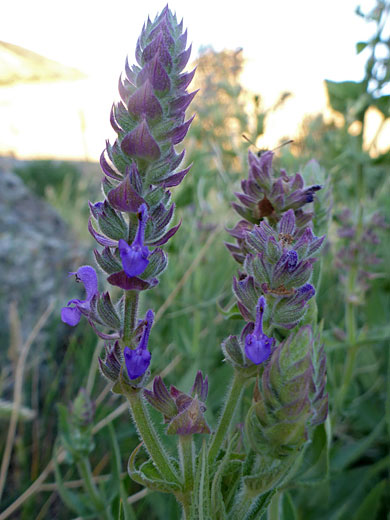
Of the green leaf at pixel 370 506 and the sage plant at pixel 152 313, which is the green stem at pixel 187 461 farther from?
the green leaf at pixel 370 506

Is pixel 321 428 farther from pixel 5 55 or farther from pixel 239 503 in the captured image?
pixel 5 55

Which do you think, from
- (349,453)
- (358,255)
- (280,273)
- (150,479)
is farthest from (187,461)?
(358,255)

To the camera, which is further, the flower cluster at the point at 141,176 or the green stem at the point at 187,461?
the green stem at the point at 187,461

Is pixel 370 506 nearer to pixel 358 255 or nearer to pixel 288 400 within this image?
pixel 358 255

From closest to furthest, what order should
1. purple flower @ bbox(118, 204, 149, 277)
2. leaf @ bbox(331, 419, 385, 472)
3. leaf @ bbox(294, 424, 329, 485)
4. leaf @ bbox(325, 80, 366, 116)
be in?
1. purple flower @ bbox(118, 204, 149, 277)
2. leaf @ bbox(294, 424, 329, 485)
3. leaf @ bbox(331, 419, 385, 472)
4. leaf @ bbox(325, 80, 366, 116)

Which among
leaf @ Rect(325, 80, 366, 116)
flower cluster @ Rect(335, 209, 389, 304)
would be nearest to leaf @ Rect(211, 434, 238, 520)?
flower cluster @ Rect(335, 209, 389, 304)

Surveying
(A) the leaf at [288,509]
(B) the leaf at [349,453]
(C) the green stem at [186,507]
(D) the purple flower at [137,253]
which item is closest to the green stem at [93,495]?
(A) the leaf at [288,509]

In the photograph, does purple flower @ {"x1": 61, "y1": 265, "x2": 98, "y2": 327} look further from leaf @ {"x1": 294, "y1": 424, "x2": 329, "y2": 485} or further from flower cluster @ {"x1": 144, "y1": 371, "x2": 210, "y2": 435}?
leaf @ {"x1": 294, "y1": 424, "x2": 329, "y2": 485}
